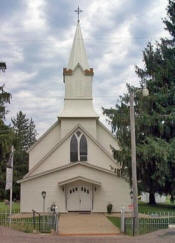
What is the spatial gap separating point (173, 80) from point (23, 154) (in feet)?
110

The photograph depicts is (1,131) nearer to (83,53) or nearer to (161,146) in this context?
(161,146)

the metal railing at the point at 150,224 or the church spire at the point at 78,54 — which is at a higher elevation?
the church spire at the point at 78,54

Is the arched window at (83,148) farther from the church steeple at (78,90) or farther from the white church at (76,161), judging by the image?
the church steeple at (78,90)

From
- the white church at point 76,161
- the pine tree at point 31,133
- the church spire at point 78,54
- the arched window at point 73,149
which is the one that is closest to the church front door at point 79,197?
the white church at point 76,161

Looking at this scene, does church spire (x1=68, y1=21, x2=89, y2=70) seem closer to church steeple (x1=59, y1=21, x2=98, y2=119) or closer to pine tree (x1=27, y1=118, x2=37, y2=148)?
church steeple (x1=59, y1=21, x2=98, y2=119)

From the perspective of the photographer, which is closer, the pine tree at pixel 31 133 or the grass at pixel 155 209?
the grass at pixel 155 209

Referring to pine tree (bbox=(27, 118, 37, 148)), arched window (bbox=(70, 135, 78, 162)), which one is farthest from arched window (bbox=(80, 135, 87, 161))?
pine tree (bbox=(27, 118, 37, 148))

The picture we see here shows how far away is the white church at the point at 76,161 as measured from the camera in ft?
80.8

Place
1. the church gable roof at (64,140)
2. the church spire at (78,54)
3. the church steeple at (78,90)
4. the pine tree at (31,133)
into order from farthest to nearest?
the pine tree at (31,133) → the church spire at (78,54) → the church steeple at (78,90) → the church gable roof at (64,140)

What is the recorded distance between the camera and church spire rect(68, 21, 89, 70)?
30091mm

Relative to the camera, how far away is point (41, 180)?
24891 millimetres

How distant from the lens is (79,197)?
24.8 metres

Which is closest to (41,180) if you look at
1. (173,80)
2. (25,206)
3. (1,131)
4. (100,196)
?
(25,206)

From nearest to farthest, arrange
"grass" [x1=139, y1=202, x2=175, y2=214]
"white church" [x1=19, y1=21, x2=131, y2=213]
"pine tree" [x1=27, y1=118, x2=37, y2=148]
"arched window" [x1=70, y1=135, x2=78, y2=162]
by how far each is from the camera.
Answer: "grass" [x1=139, y1=202, x2=175, y2=214], "white church" [x1=19, y1=21, x2=131, y2=213], "arched window" [x1=70, y1=135, x2=78, y2=162], "pine tree" [x1=27, y1=118, x2=37, y2=148]
